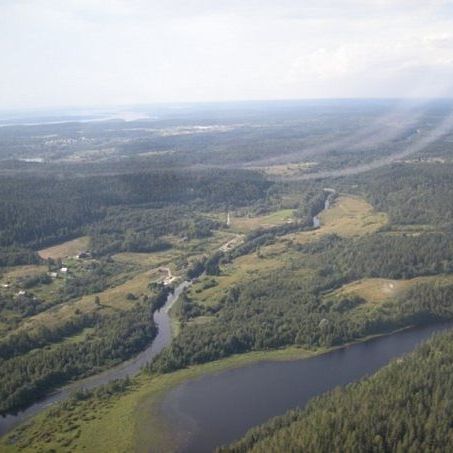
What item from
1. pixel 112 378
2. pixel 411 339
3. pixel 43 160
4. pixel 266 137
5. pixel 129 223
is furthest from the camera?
pixel 266 137

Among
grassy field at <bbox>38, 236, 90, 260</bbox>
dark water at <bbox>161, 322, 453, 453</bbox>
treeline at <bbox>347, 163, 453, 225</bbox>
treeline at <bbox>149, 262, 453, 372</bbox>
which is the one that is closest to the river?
treeline at <bbox>347, 163, 453, 225</bbox>

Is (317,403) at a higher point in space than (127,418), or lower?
higher

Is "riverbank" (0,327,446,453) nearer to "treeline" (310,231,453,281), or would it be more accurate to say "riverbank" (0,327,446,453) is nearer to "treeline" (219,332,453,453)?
"treeline" (219,332,453,453)

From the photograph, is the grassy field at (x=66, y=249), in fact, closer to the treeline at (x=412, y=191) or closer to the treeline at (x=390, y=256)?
the treeline at (x=390, y=256)

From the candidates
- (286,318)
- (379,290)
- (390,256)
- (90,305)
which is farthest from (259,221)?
(286,318)

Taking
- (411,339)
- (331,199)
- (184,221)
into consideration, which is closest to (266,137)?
(331,199)

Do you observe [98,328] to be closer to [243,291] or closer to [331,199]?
[243,291]
